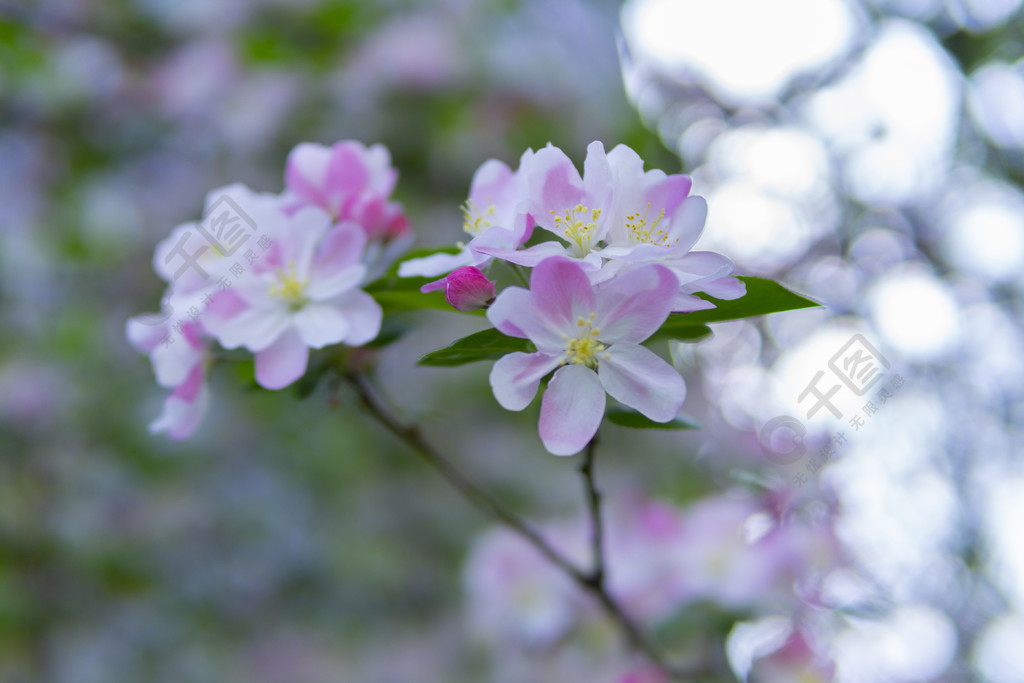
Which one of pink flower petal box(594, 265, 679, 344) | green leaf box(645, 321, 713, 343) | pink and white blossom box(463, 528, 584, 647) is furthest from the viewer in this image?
pink and white blossom box(463, 528, 584, 647)

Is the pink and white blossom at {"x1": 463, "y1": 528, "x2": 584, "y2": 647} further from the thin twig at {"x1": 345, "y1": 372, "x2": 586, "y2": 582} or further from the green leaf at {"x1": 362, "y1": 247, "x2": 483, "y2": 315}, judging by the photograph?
the green leaf at {"x1": 362, "y1": 247, "x2": 483, "y2": 315}

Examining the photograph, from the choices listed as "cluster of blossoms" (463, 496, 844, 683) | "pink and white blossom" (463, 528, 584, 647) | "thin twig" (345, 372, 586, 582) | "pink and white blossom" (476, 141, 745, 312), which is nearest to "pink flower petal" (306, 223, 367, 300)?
"thin twig" (345, 372, 586, 582)

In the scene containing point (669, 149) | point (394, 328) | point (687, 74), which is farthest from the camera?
point (687, 74)

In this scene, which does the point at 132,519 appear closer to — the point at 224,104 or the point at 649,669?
the point at 224,104

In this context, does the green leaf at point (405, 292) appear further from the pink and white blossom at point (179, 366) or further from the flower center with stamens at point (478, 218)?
the pink and white blossom at point (179, 366)

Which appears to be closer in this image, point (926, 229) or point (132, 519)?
point (926, 229)

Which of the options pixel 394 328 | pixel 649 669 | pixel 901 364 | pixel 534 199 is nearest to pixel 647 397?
pixel 534 199
